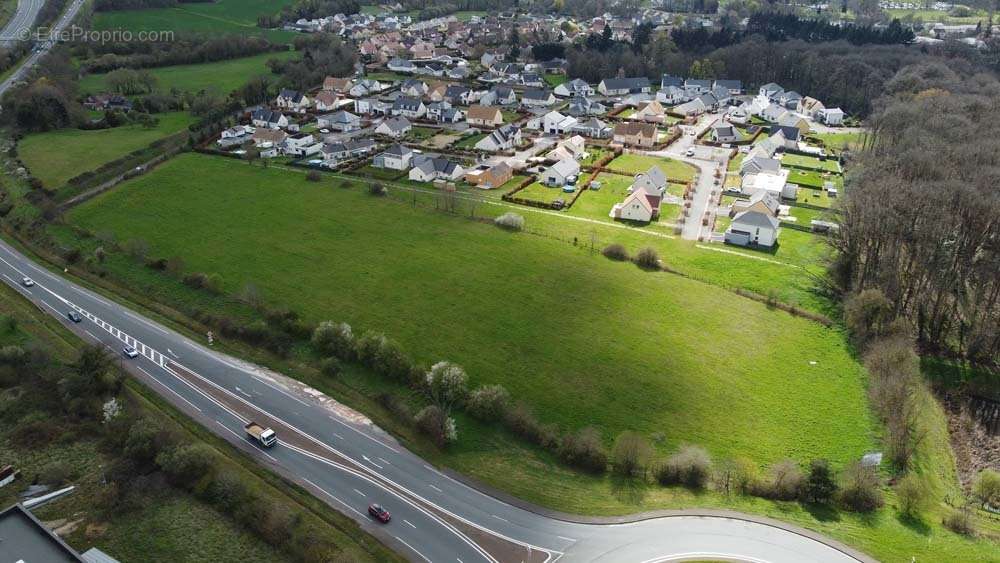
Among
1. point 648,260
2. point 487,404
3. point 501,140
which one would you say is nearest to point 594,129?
point 501,140

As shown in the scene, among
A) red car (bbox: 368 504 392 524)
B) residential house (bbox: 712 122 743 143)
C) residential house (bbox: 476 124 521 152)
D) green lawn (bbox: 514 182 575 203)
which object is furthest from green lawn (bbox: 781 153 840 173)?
red car (bbox: 368 504 392 524)

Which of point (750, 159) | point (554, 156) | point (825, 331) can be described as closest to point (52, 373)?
point (825, 331)

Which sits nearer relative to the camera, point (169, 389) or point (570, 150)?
point (169, 389)

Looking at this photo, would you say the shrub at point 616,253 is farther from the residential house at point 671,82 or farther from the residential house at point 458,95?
the residential house at point 671,82

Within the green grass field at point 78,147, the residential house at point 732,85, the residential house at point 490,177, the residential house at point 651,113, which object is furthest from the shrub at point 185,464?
the residential house at point 732,85

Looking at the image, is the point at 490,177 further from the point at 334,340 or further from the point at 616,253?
the point at 334,340

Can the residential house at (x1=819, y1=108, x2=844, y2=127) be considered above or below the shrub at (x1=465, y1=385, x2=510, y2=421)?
Answer: above

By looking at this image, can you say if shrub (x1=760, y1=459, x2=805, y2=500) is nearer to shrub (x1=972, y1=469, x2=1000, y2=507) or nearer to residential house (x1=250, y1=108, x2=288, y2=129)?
shrub (x1=972, y1=469, x2=1000, y2=507)
